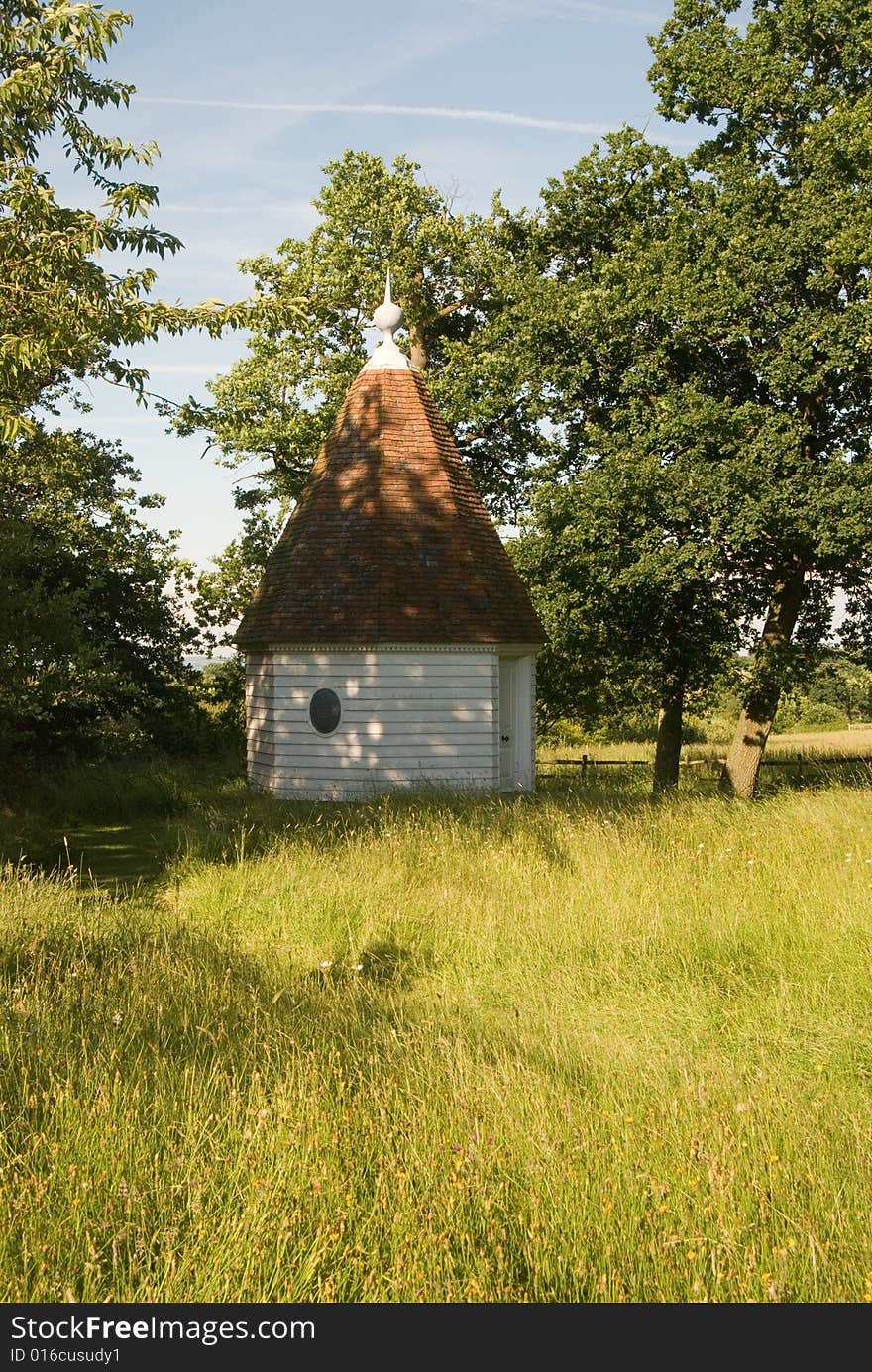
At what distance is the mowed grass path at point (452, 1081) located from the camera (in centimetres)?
360

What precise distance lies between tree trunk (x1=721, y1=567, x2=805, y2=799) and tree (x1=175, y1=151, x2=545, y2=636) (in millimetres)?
7096

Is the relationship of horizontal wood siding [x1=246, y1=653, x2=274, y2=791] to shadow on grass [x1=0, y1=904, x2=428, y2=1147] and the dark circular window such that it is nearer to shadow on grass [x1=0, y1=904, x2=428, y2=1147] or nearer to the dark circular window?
the dark circular window

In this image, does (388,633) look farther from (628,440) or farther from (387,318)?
(387,318)

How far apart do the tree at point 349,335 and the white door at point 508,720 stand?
6.89 m

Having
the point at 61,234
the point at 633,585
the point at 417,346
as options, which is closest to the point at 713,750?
the point at 417,346

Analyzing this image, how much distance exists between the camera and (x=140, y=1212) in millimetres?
3812

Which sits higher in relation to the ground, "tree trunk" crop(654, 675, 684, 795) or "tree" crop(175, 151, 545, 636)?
"tree" crop(175, 151, 545, 636)

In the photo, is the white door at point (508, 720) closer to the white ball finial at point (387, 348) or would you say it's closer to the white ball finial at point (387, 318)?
the white ball finial at point (387, 348)

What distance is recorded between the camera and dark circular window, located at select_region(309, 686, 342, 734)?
1781 cm

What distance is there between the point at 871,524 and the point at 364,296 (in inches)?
547

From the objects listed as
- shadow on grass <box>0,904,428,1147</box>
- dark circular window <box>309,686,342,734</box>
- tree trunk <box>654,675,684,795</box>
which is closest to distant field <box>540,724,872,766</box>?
tree trunk <box>654,675,684,795</box>

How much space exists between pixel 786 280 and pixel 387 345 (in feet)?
23.2

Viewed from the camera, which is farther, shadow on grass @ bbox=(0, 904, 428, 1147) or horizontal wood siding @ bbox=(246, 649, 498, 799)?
horizontal wood siding @ bbox=(246, 649, 498, 799)

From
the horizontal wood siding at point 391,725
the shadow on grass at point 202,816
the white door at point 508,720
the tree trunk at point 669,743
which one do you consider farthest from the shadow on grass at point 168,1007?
the tree trunk at point 669,743
